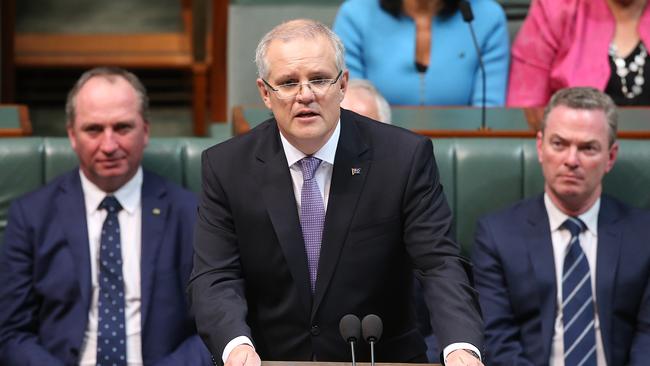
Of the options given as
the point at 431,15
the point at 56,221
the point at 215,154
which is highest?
the point at 431,15

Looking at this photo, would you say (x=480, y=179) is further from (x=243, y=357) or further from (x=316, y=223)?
(x=243, y=357)

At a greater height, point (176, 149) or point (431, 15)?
point (431, 15)

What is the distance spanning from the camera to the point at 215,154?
1654 millimetres

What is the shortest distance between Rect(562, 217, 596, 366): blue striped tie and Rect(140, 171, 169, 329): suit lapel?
0.80m

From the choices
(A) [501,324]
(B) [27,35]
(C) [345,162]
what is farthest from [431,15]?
(B) [27,35]

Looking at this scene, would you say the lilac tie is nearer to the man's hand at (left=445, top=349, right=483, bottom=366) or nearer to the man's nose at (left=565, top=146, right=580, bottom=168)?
the man's hand at (left=445, top=349, right=483, bottom=366)

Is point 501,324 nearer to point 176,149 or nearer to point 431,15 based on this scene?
point 176,149

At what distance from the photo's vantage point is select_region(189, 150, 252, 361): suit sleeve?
4.88ft

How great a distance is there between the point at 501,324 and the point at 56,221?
0.90 metres

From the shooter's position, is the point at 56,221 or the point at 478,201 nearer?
the point at 56,221

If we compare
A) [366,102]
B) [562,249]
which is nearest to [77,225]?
[366,102]

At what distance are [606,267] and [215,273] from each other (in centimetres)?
89

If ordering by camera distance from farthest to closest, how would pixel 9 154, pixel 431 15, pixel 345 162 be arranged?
pixel 431 15, pixel 9 154, pixel 345 162

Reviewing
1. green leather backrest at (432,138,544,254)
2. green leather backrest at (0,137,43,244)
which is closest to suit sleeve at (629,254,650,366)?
green leather backrest at (432,138,544,254)
